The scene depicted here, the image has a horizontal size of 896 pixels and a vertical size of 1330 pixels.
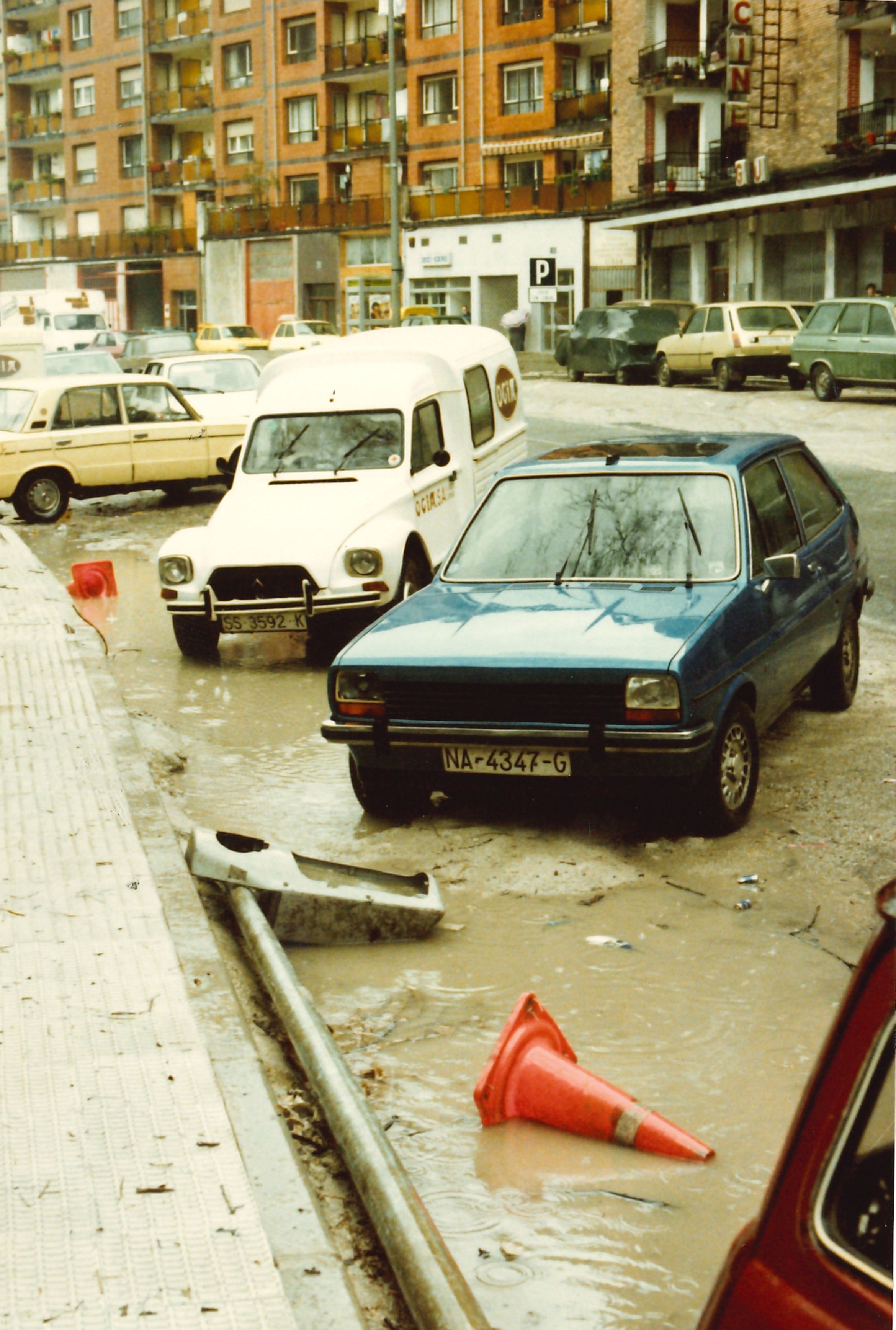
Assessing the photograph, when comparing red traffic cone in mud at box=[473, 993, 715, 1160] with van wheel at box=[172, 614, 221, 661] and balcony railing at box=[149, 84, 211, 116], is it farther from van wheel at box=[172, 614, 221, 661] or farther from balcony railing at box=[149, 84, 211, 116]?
balcony railing at box=[149, 84, 211, 116]

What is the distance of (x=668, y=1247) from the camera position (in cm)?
359

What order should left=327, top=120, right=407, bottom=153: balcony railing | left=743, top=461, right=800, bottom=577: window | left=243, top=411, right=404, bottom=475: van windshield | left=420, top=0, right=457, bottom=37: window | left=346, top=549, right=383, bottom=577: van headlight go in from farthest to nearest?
left=327, top=120, right=407, bottom=153: balcony railing, left=420, top=0, right=457, bottom=37: window, left=243, top=411, right=404, bottom=475: van windshield, left=346, top=549, right=383, bottom=577: van headlight, left=743, top=461, right=800, bottom=577: window

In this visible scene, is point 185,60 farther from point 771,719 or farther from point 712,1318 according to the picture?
point 712,1318

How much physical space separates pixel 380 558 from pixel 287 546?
58 cm

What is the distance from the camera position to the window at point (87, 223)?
72250mm

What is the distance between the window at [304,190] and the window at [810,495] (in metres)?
54.0

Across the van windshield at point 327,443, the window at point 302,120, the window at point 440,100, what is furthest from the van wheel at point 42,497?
the window at point 302,120

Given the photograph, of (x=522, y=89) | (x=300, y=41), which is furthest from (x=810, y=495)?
(x=300, y=41)

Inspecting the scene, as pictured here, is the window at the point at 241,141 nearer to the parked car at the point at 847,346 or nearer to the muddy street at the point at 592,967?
the parked car at the point at 847,346

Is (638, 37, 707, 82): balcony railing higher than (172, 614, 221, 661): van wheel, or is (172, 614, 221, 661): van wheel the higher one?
(638, 37, 707, 82): balcony railing

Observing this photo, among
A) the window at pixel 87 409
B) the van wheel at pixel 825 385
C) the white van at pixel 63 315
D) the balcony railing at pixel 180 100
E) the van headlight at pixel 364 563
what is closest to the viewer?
the van headlight at pixel 364 563

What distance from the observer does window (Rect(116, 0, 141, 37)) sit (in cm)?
6775

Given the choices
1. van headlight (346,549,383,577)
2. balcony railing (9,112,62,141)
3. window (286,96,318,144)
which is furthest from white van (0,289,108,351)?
van headlight (346,549,383,577)

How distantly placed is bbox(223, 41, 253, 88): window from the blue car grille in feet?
198
